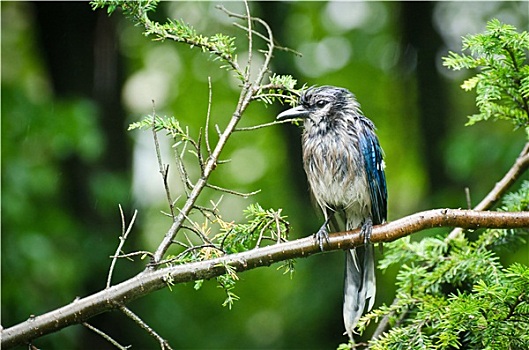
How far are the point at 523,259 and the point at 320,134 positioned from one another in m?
4.47

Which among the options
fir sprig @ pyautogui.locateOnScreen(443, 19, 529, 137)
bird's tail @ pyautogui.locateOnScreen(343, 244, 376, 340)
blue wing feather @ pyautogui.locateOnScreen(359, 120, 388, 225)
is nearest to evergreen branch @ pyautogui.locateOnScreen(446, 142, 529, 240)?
fir sprig @ pyautogui.locateOnScreen(443, 19, 529, 137)

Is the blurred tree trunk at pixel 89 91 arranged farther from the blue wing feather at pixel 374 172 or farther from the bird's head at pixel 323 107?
the blue wing feather at pixel 374 172

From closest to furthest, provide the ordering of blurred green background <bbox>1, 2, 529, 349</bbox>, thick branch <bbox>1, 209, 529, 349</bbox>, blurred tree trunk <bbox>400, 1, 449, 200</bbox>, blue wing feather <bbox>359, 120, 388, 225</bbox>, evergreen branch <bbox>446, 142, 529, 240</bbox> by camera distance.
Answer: thick branch <bbox>1, 209, 529, 349</bbox>, evergreen branch <bbox>446, 142, 529, 240</bbox>, blue wing feather <bbox>359, 120, 388, 225</bbox>, blurred green background <bbox>1, 2, 529, 349</bbox>, blurred tree trunk <bbox>400, 1, 449, 200</bbox>

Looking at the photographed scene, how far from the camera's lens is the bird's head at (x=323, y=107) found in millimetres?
4129

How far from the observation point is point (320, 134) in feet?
13.8

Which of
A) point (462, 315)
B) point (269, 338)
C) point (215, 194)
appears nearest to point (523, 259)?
point (269, 338)

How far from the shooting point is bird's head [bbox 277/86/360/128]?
413 cm

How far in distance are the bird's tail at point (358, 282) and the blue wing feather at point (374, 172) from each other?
0.83ft

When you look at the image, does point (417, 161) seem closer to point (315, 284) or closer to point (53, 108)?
point (315, 284)

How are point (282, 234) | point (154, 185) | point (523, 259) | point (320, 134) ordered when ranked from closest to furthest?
1. point (282, 234)
2. point (320, 134)
3. point (523, 259)
4. point (154, 185)

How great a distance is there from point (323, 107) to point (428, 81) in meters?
4.53

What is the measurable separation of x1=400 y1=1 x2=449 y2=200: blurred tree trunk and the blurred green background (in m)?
0.02

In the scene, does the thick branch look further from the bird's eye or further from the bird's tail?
the bird's eye

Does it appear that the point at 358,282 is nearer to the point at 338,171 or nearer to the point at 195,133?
the point at 338,171
